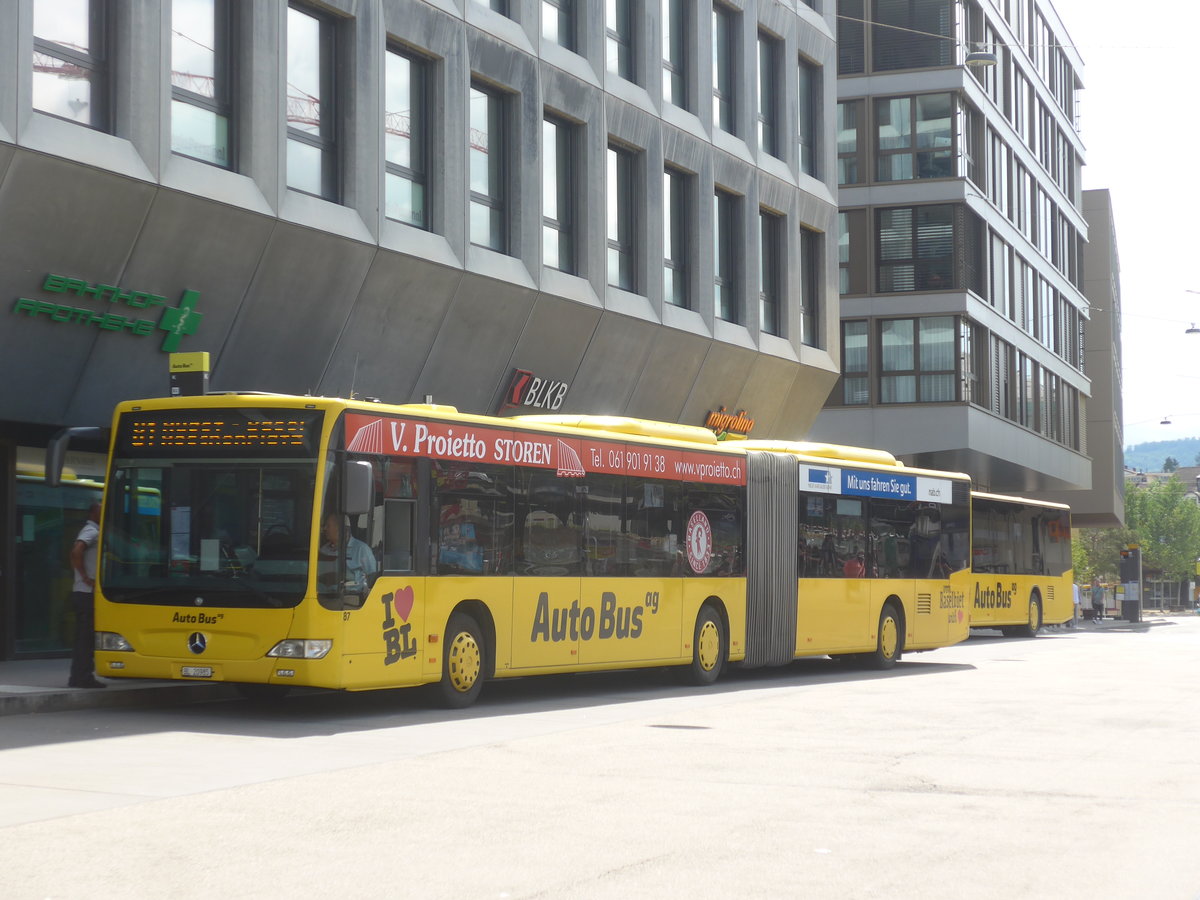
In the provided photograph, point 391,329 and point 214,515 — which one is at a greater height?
point 391,329

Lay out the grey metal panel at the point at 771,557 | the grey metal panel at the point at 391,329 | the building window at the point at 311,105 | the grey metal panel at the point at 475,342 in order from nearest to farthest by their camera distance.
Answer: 1. the building window at the point at 311,105
2. the grey metal panel at the point at 771,557
3. the grey metal panel at the point at 391,329
4. the grey metal panel at the point at 475,342

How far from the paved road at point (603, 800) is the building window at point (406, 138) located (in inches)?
326

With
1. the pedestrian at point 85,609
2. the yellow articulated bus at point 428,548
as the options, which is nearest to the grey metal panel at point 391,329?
the yellow articulated bus at point 428,548

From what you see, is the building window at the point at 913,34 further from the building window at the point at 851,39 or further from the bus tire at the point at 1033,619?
the bus tire at the point at 1033,619

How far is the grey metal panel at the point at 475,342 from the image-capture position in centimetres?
2382

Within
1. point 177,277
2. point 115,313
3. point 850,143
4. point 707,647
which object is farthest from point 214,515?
point 850,143

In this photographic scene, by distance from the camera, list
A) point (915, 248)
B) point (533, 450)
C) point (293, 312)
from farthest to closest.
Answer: point (915, 248) → point (293, 312) → point (533, 450)

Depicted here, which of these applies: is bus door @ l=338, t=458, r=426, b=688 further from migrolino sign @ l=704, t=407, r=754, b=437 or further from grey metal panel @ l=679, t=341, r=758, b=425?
migrolino sign @ l=704, t=407, r=754, b=437

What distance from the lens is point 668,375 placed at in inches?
1188

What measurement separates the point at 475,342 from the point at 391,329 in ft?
6.77

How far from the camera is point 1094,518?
74.1 metres

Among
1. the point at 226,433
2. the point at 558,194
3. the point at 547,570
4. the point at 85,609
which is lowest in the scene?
the point at 85,609

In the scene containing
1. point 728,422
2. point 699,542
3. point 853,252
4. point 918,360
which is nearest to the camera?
point 699,542

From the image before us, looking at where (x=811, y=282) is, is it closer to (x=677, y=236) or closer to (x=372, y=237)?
→ (x=677, y=236)
